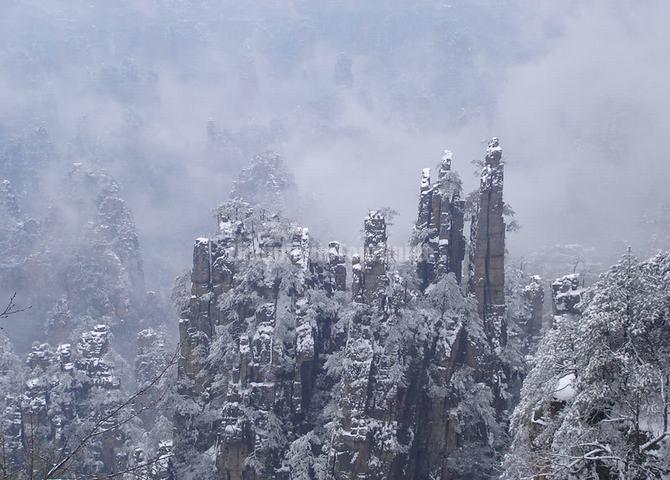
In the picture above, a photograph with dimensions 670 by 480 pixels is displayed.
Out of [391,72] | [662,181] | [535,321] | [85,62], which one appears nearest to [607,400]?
[535,321]

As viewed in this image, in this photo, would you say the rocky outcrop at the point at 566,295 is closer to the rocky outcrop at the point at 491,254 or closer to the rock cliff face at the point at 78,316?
the rocky outcrop at the point at 491,254

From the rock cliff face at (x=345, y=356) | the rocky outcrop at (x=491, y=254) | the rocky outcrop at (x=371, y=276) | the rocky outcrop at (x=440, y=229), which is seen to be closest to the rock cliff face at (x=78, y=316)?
the rock cliff face at (x=345, y=356)

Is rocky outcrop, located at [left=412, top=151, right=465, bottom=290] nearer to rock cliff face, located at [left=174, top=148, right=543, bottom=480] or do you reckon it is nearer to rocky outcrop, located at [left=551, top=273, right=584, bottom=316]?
rock cliff face, located at [left=174, top=148, right=543, bottom=480]

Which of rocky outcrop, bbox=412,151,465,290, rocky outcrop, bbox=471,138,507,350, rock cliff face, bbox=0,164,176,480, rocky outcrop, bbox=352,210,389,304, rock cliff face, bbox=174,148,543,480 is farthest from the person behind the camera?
rock cliff face, bbox=0,164,176,480

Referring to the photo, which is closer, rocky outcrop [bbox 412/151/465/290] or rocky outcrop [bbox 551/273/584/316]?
rocky outcrop [bbox 551/273/584/316]

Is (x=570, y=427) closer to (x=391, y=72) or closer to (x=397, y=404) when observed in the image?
(x=397, y=404)

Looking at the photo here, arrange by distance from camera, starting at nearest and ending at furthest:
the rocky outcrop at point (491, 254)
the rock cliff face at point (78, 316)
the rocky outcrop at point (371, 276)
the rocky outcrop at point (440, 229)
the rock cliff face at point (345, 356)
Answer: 1. the rock cliff face at point (345, 356)
2. the rocky outcrop at point (371, 276)
3. the rocky outcrop at point (491, 254)
4. the rocky outcrop at point (440, 229)
5. the rock cliff face at point (78, 316)

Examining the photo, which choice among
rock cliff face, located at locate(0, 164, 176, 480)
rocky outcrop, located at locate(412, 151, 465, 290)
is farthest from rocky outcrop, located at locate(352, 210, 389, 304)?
rock cliff face, located at locate(0, 164, 176, 480)
